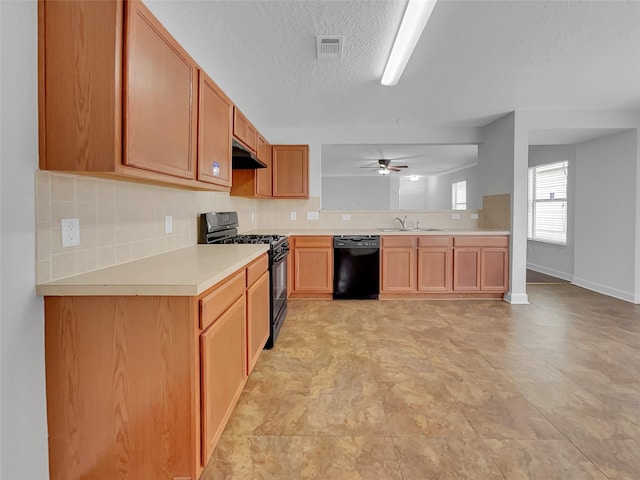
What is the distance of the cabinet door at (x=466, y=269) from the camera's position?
4.41m

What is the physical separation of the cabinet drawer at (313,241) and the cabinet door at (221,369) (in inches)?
95.7

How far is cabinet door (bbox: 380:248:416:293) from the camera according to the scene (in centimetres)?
445

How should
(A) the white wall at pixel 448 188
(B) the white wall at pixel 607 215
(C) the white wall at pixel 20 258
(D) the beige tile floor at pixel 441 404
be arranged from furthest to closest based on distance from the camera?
(A) the white wall at pixel 448 188, (B) the white wall at pixel 607 215, (D) the beige tile floor at pixel 441 404, (C) the white wall at pixel 20 258

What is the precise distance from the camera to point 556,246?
580 cm

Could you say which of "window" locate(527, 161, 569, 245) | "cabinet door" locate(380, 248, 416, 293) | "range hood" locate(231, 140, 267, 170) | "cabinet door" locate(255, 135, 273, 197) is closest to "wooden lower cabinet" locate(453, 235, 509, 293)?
"cabinet door" locate(380, 248, 416, 293)

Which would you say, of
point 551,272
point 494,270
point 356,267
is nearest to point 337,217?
point 356,267

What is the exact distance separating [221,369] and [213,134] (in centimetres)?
148

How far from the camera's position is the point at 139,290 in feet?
4.23

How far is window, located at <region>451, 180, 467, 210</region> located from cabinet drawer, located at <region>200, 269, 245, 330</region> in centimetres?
891

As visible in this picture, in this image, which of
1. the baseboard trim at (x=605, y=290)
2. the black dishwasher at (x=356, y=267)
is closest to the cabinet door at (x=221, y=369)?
the black dishwasher at (x=356, y=267)

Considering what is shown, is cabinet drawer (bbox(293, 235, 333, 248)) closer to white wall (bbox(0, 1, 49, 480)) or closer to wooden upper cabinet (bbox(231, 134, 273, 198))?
wooden upper cabinet (bbox(231, 134, 273, 198))

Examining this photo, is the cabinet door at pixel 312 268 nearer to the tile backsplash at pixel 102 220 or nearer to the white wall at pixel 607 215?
the tile backsplash at pixel 102 220

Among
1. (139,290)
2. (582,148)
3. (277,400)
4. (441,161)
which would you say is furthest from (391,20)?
(441,161)

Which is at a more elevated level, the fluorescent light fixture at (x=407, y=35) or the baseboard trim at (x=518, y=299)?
the fluorescent light fixture at (x=407, y=35)
